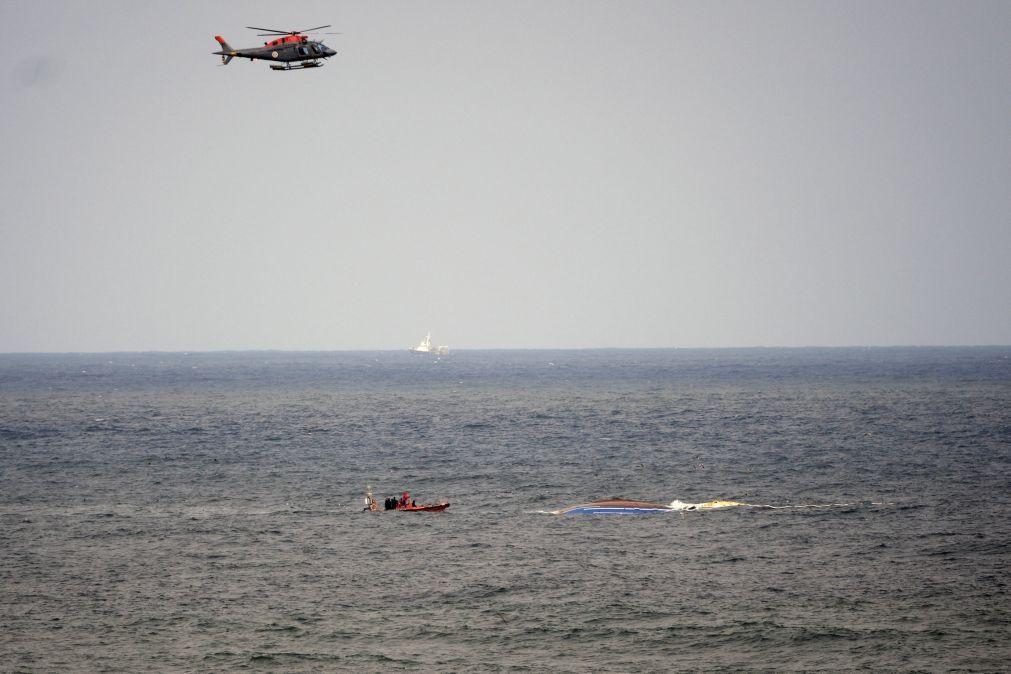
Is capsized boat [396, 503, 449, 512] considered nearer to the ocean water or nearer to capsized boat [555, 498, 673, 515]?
the ocean water

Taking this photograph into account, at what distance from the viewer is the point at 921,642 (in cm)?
3800

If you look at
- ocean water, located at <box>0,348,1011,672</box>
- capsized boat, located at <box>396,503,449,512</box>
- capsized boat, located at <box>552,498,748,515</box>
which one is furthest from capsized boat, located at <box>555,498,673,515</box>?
capsized boat, located at <box>396,503,449,512</box>

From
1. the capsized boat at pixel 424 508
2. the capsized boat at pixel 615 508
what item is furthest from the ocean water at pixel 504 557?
the capsized boat at pixel 615 508

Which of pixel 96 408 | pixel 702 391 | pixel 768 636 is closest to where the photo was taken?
pixel 768 636

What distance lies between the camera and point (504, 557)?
167ft

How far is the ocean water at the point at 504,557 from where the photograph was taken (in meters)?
37.9

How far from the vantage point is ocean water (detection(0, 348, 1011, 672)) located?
37.9 meters

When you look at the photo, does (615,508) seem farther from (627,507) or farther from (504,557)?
(504,557)

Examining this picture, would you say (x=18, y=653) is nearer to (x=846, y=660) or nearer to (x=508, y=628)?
(x=508, y=628)

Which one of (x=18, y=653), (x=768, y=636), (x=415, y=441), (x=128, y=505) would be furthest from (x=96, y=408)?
(x=768, y=636)

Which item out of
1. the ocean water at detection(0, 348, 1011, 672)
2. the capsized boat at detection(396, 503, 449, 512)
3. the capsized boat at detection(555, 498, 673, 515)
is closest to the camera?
the ocean water at detection(0, 348, 1011, 672)

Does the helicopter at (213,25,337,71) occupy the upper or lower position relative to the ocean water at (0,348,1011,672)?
upper

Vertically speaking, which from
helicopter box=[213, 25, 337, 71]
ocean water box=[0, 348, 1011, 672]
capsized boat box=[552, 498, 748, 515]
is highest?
helicopter box=[213, 25, 337, 71]

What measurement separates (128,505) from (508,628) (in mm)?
34913
